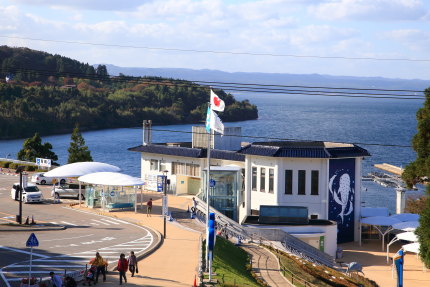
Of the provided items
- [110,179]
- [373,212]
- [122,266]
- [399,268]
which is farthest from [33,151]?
[122,266]

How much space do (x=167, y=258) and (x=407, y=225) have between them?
18306 mm

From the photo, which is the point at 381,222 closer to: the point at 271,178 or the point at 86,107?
the point at 271,178

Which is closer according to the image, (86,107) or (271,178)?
(271,178)

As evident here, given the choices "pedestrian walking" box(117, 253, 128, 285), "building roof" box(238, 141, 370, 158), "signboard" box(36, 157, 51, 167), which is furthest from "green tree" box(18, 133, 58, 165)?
"pedestrian walking" box(117, 253, 128, 285)

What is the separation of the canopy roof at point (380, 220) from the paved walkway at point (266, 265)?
38.2 feet

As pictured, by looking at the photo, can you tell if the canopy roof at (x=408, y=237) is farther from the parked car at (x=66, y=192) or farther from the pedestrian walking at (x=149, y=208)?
the parked car at (x=66, y=192)

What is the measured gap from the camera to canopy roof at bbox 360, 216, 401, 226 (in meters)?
46.1

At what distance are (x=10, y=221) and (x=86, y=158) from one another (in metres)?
29.0

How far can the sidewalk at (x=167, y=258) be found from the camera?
27703 mm

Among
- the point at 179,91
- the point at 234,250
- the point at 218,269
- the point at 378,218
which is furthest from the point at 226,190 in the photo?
the point at 179,91

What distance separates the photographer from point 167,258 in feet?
106

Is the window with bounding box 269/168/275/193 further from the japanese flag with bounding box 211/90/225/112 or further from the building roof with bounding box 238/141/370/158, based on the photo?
the japanese flag with bounding box 211/90/225/112

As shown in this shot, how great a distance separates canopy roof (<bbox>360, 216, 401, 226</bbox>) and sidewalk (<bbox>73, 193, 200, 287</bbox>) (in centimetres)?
1162

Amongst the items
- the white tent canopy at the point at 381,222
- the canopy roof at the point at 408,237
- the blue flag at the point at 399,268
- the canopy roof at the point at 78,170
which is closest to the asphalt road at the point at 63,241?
the canopy roof at the point at 78,170
